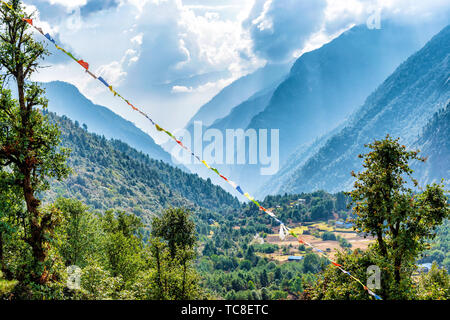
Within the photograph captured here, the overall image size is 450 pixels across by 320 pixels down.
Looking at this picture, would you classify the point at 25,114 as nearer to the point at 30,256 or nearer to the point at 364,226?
the point at 30,256

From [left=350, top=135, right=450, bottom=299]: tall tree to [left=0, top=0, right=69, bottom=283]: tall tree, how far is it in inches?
751

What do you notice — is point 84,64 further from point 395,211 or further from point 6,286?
point 395,211

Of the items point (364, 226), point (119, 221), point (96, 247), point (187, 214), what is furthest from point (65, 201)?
point (364, 226)

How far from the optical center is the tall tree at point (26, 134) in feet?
50.6

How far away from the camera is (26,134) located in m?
15.7

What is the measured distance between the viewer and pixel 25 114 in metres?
16.0

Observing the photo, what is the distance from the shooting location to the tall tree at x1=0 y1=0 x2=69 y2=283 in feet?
50.6

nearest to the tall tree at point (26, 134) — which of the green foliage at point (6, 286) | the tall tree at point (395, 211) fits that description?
the green foliage at point (6, 286)

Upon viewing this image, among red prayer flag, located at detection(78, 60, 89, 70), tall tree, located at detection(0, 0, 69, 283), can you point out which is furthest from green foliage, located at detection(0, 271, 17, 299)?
red prayer flag, located at detection(78, 60, 89, 70)

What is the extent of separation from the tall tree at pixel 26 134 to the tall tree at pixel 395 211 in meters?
19.1

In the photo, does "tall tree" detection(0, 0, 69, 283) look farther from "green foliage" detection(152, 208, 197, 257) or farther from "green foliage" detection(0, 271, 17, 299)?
"green foliage" detection(152, 208, 197, 257)
